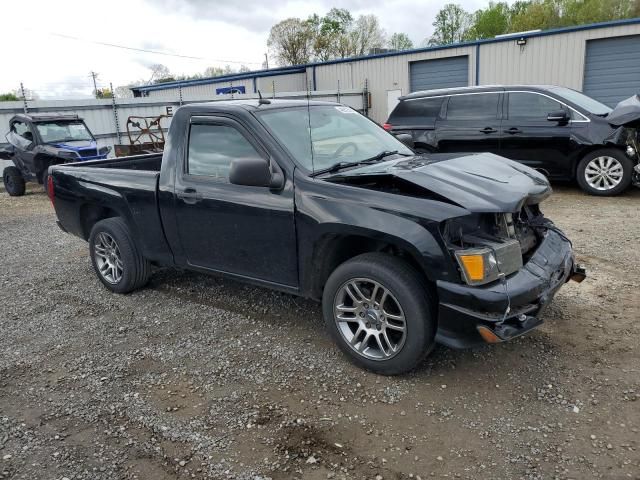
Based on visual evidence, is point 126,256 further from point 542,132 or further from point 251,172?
point 542,132

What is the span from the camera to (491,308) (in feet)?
10.0

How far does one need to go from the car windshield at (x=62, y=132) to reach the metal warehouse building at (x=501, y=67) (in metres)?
6.71

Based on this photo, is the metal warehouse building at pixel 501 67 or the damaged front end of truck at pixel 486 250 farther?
the metal warehouse building at pixel 501 67

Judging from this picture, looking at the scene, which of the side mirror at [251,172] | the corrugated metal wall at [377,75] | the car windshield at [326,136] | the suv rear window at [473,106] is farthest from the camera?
the corrugated metal wall at [377,75]

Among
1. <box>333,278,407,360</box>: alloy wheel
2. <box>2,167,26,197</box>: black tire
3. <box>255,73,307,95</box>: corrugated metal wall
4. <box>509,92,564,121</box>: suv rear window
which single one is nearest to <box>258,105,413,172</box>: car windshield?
<box>333,278,407,360</box>: alloy wheel

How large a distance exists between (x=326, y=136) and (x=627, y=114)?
6238mm

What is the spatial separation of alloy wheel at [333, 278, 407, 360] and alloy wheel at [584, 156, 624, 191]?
22.5 feet

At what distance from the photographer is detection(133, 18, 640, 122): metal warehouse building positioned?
1727cm

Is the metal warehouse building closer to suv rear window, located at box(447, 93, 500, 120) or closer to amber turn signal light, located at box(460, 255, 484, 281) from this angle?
suv rear window, located at box(447, 93, 500, 120)

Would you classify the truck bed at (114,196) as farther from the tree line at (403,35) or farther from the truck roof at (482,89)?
the tree line at (403,35)

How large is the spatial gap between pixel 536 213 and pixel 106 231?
398 cm

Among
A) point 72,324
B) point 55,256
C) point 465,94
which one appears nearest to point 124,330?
point 72,324

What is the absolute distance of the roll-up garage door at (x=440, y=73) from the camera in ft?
67.7

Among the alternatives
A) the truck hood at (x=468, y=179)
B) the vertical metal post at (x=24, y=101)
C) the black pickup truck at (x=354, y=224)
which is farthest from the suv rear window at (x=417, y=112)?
the vertical metal post at (x=24, y=101)
